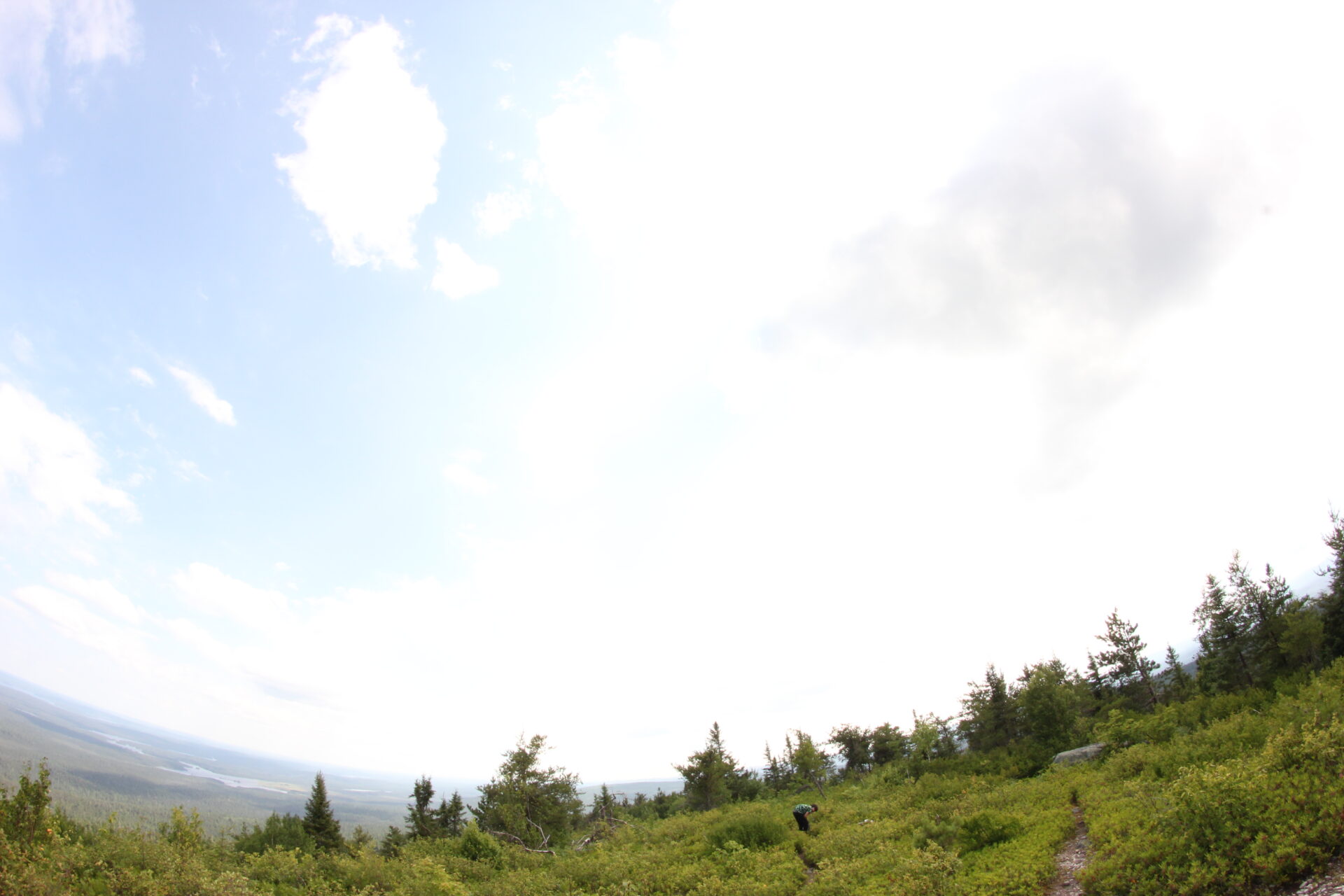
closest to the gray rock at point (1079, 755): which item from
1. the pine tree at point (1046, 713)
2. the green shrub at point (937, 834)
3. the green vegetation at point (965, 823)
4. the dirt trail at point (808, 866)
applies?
the green vegetation at point (965, 823)

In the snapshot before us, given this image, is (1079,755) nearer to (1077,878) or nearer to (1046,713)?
(1046,713)

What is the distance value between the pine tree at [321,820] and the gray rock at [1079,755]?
54.2m

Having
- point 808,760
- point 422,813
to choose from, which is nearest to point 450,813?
point 422,813

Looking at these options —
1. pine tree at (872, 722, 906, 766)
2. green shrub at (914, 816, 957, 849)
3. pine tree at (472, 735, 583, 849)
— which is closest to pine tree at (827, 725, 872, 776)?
pine tree at (872, 722, 906, 766)

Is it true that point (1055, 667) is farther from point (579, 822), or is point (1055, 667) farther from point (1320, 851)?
point (1320, 851)

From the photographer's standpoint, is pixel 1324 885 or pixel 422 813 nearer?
pixel 1324 885

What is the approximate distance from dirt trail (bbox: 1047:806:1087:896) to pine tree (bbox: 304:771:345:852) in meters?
54.8

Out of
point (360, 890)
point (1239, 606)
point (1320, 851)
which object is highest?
point (1239, 606)

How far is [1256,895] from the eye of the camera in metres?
8.84

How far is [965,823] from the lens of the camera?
18.2m

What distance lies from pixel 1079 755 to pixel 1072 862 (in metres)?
19.4

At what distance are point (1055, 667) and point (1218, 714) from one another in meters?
38.0

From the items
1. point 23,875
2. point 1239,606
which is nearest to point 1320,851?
point 23,875

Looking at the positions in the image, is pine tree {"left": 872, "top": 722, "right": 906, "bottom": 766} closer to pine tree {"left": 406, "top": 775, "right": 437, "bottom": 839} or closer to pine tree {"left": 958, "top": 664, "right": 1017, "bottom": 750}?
pine tree {"left": 958, "top": 664, "right": 1017, "bottom": 750}
